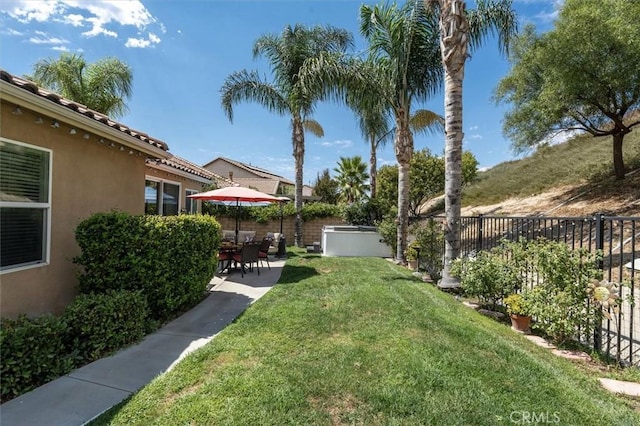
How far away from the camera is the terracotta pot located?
5102mm

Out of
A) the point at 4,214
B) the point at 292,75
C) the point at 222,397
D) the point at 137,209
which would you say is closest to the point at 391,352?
the point at 222,397

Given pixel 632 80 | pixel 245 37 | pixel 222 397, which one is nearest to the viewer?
pixel 222 397

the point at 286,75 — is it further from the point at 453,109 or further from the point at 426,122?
the point at 453,109

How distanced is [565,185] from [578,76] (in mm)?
9794

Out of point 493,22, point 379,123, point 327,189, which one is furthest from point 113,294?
point 327,189

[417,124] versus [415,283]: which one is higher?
[417,124]

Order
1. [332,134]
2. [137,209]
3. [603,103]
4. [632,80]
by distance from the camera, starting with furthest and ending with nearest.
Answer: [332,134] → [603,103] → [632,80] → [137,209]

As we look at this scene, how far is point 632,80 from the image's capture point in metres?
12.3

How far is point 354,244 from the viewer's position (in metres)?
14.3

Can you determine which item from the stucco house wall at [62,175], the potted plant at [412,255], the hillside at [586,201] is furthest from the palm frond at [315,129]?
the stucco house wall at [62,175]

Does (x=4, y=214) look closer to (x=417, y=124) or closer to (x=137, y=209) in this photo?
(x=137, y=209)

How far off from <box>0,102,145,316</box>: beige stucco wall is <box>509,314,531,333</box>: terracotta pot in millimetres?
7467

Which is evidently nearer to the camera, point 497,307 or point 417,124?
point 497,307

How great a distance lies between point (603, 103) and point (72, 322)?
19701mm
